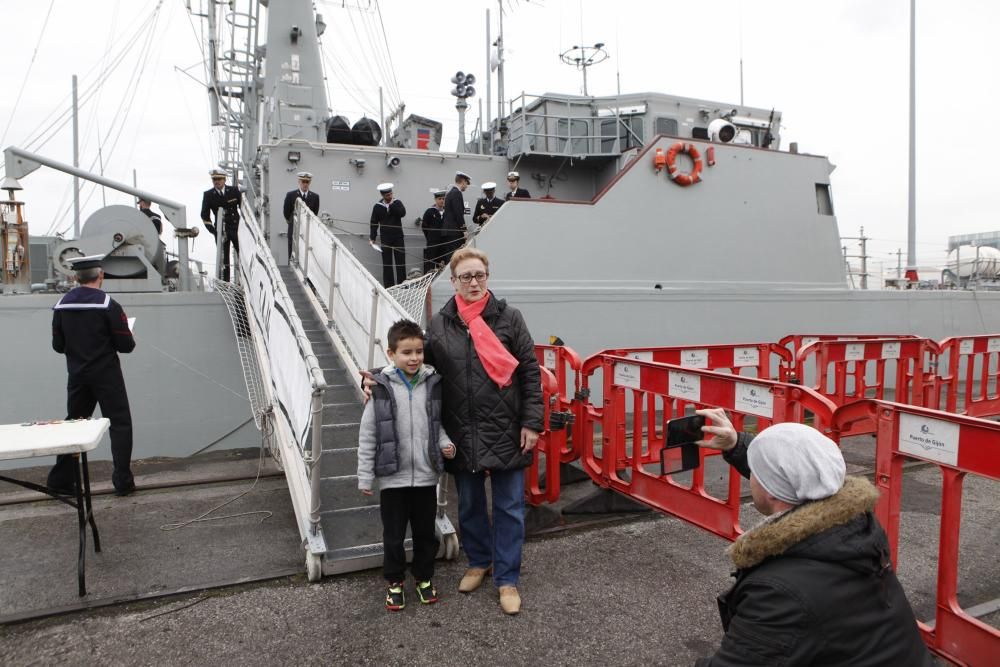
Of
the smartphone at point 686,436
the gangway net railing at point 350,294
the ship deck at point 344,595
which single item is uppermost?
the gangway net railing at point 350,294

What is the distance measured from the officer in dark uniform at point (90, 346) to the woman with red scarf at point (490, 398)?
292cm

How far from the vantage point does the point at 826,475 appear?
1513 mm

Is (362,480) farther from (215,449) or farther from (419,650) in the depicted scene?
(215,449)

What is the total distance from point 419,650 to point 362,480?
0.78m

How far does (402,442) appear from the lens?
10.5ft

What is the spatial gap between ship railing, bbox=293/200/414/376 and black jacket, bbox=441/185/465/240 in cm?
119

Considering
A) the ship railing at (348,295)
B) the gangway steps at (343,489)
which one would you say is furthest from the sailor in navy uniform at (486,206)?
the gangway steps at (343,489)

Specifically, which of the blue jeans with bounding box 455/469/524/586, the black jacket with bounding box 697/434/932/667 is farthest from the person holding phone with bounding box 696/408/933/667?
the blue jeans with bounding box 455/469/524/586

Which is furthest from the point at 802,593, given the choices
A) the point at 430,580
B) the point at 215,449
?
the point at 215,449

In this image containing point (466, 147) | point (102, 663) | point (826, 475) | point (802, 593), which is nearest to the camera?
point (802, 593)

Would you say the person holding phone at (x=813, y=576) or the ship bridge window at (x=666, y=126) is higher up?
the ship bridge window at (x=666, y=126)

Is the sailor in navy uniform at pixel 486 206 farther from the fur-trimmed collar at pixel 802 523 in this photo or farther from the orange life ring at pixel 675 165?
the fur-trimmed collar at pixel 802 523

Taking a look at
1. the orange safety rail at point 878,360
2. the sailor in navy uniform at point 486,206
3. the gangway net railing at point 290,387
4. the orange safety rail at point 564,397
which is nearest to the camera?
the gangway net railing at point 290,387

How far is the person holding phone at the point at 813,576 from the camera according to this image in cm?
138
